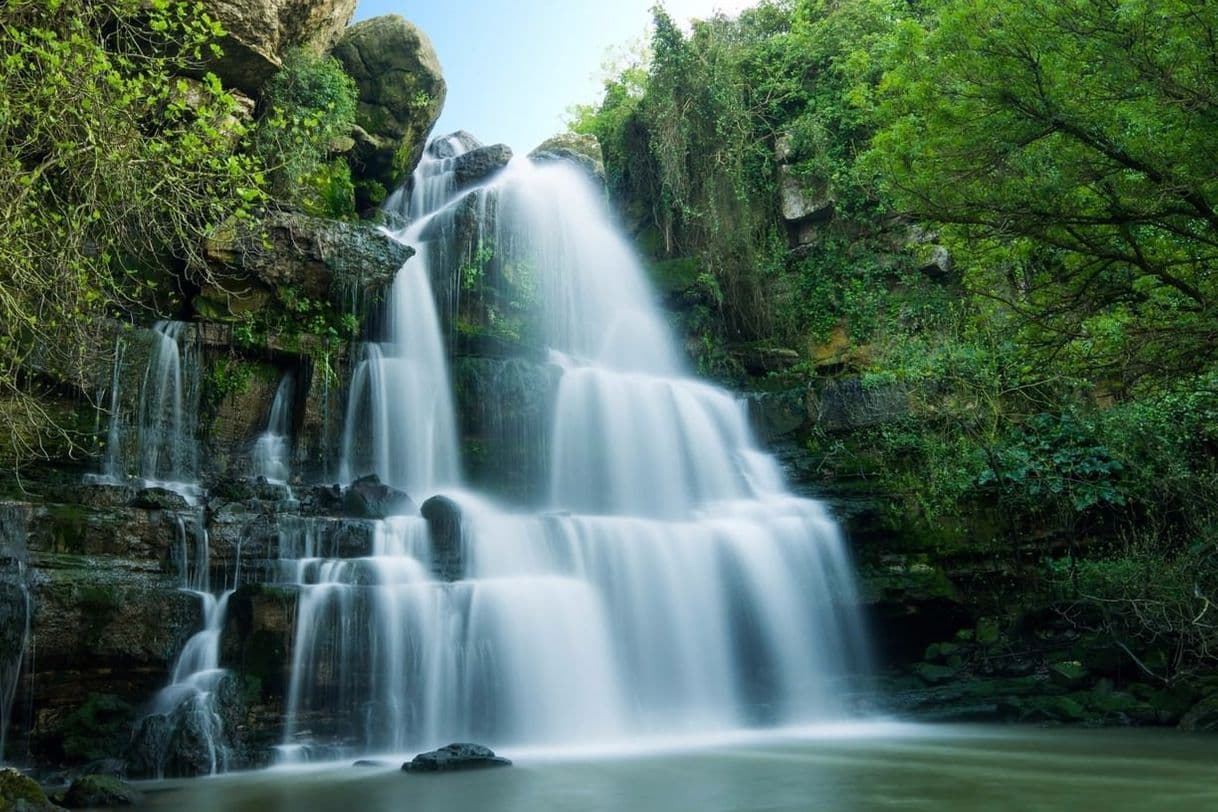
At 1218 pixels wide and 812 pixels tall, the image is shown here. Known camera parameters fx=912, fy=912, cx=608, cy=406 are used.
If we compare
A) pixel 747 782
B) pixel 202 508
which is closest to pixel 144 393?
pixel 202 508

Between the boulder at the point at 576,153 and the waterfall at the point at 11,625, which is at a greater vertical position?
the boulder at the point at 576,153

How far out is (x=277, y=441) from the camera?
1425cm

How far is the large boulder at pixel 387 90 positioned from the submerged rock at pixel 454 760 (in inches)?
556

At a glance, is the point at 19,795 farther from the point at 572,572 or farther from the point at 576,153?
the point at 576,153

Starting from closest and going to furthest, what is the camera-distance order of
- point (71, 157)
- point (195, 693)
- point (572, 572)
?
point (71, 157), point (195, 693), point (572, 572)

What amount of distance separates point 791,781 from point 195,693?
222 inches

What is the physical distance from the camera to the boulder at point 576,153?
2278cm

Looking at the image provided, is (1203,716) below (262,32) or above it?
below

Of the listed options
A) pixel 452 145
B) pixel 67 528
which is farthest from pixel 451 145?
pixel 67 528

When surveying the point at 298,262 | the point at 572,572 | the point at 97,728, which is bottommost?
the point at 97,728

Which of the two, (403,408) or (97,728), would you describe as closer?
(97,728)

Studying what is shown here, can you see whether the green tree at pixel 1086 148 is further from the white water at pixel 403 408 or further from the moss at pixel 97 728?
the moss at pixel 97 728

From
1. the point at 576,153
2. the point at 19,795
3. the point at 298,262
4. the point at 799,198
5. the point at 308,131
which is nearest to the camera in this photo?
the point at 19,795

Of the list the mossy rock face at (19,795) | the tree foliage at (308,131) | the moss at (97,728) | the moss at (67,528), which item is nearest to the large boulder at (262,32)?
the tree foliage at (308,131)
